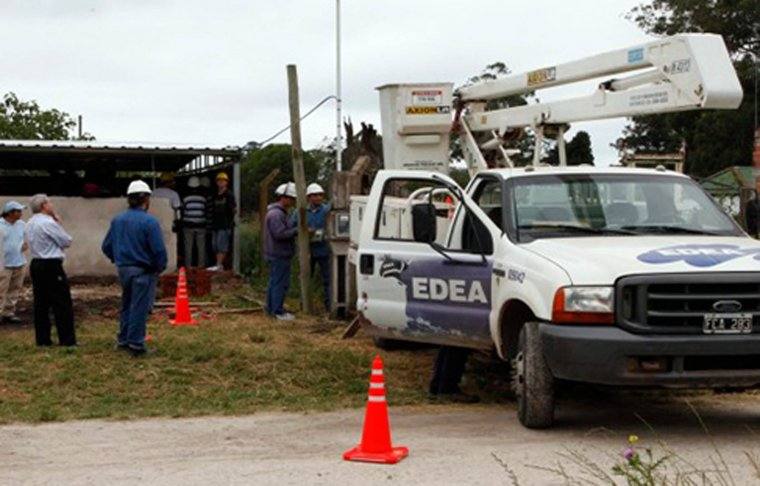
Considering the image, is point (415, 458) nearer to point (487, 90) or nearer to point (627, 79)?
point (627, 79)

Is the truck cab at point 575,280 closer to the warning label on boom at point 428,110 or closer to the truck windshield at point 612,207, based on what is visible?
the truck windshield at point 612,207

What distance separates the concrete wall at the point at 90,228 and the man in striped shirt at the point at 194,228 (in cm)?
27

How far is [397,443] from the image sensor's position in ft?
29.8

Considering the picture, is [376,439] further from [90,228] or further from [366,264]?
[90,228]

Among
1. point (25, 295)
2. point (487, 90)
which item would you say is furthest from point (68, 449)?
point (25, 295)

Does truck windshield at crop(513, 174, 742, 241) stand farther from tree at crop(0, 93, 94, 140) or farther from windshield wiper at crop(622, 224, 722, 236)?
tree at crop(0, 93, 94, 140)

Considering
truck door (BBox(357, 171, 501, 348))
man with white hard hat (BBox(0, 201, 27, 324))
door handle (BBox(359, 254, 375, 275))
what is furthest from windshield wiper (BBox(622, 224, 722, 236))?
man with white hard hat (BBox(0, 201, 27, 324))

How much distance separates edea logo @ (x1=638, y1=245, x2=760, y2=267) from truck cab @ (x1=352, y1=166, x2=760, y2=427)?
17 millimetres

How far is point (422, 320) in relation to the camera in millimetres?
10812

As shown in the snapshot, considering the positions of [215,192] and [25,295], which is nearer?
[25,295]

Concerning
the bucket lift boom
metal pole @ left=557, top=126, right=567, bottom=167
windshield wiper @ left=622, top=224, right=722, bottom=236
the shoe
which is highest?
the bucket lift boom

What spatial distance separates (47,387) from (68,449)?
2.61 metres

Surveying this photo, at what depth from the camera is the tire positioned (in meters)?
9.30

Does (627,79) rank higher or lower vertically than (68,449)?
higher
